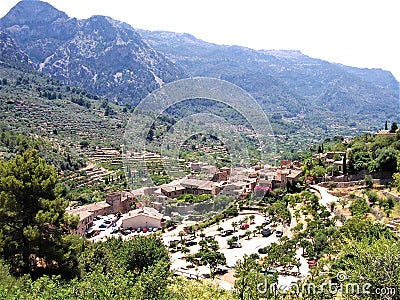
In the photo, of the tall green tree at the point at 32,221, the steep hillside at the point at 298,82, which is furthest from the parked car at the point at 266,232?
the steep hillside at the point at 298,82

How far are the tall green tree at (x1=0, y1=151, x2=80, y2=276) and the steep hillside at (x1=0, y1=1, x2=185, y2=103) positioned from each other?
58884 millimetres

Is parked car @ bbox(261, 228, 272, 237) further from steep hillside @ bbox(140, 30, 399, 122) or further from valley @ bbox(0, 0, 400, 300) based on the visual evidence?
steep hillside @ bbox(140, 30, 399, 122)

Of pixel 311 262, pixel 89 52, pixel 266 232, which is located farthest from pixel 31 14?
pixel 311 262

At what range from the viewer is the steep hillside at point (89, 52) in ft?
236

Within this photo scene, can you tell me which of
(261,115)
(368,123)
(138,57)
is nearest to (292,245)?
(261,115)

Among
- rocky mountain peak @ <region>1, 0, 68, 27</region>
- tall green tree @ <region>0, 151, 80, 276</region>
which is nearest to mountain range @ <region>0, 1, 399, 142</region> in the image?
rocky mountain peak @ <region>1, 0, 68, 27</region>

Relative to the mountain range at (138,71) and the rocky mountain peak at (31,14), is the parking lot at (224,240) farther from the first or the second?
the rocky mountain peak at (31,14)

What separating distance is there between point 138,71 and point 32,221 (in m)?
71.1

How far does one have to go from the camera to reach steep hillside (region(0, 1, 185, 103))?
7206cm

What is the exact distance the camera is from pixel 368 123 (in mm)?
69125

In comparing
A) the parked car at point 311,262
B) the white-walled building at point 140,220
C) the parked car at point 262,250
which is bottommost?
the white-walled building at point 140,220

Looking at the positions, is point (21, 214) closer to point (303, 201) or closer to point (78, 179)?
point (303, 201)

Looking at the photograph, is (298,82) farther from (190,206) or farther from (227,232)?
(190,206)

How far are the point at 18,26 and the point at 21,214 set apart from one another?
97.9 m
